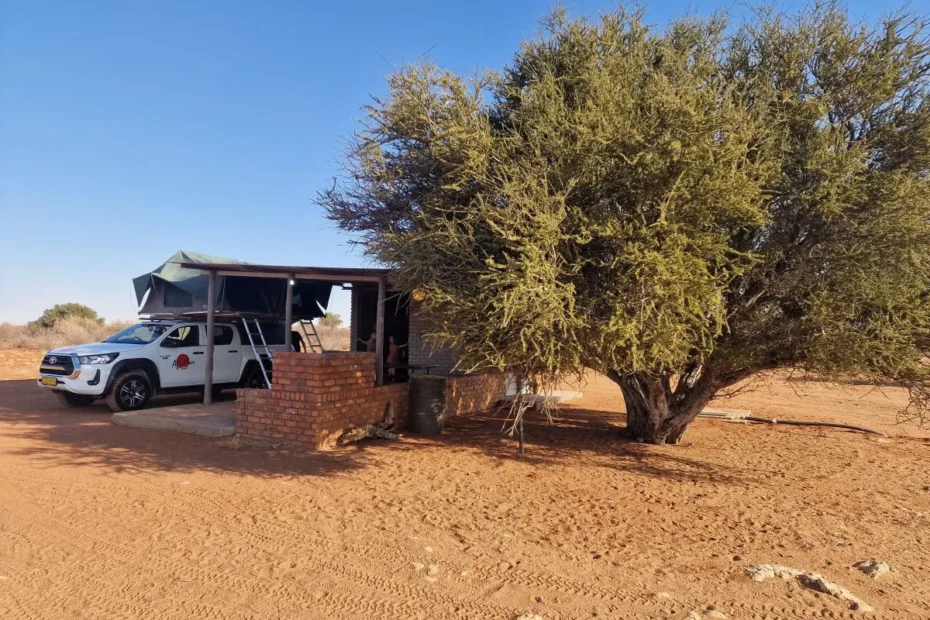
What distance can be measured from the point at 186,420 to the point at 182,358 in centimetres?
346

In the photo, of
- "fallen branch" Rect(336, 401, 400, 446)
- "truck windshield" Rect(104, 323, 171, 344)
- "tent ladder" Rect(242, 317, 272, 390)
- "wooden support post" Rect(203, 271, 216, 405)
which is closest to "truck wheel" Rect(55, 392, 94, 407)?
"truck windshield" Rect(104, 323, 171, 344)

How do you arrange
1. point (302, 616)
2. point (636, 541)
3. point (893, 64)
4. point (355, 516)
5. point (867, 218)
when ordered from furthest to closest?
point (893, 64), point (867, 218), point (355, 516), point (636, 541), point (302, 616)

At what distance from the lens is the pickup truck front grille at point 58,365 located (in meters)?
12.2

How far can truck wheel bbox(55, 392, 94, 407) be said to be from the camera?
12992 millimetres

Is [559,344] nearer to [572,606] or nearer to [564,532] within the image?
[564,532]

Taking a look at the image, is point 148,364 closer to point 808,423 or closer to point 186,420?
point 186,420

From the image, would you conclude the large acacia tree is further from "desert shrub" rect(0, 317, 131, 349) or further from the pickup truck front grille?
"desert shrub" rect(0, 317, 131, 349)

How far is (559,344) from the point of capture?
6562 millimetres

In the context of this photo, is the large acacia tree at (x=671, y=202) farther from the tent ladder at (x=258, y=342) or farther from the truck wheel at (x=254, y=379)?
the truck wheel at (x=254, y=379)

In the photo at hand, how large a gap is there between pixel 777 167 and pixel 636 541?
473cm

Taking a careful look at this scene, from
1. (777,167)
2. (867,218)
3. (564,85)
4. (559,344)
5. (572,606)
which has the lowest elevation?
(572,606)

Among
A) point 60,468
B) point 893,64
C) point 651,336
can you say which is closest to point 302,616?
point 651,336

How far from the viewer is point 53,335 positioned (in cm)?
3431

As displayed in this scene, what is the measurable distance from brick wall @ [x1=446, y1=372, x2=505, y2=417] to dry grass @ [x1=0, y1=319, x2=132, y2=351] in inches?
970
